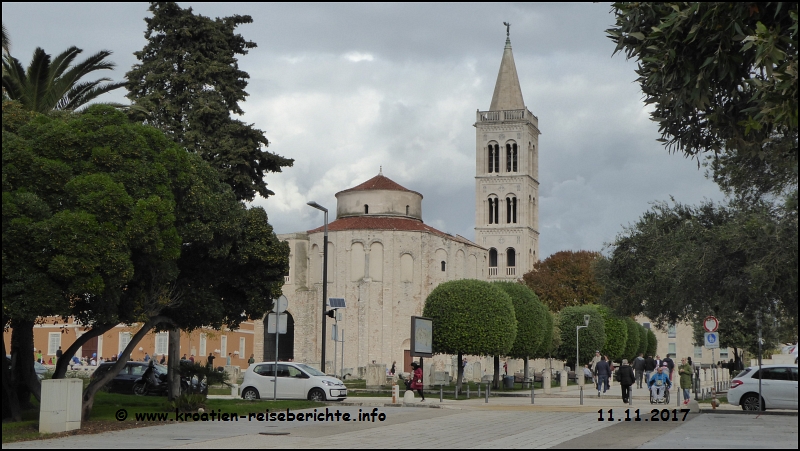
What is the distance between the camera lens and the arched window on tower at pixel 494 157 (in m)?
103

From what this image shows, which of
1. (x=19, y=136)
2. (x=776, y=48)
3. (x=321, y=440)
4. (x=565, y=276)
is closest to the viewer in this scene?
(x=776, y=48)

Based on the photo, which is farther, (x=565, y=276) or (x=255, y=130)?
(x=565, y=276)

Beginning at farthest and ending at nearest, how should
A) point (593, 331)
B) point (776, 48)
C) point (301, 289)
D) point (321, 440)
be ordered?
point (301, 289)
point (593, 331)
point (321, 440)
point (776, 48)

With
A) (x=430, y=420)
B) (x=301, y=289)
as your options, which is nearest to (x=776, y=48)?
(x=430, y=420)

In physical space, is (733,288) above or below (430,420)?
above

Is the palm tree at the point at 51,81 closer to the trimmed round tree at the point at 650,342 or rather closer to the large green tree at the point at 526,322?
the large green tree at the point at 526,322

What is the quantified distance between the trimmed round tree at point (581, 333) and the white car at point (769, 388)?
3547 cm

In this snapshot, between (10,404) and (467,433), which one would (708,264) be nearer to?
(467,433)

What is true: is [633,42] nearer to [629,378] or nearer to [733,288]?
[733,288]

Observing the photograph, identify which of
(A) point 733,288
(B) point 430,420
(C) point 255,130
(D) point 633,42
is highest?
(C) point 255,130

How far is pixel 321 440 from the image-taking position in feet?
52.4

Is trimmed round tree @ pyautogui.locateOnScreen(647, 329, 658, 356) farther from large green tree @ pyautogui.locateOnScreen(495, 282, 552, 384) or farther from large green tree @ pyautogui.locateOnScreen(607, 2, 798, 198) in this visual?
large green tree @ pyautogui.locateOnScreen(607, 2, 798, 198)

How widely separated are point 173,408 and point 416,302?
53.9m

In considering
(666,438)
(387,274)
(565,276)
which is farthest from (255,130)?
(565,276)
